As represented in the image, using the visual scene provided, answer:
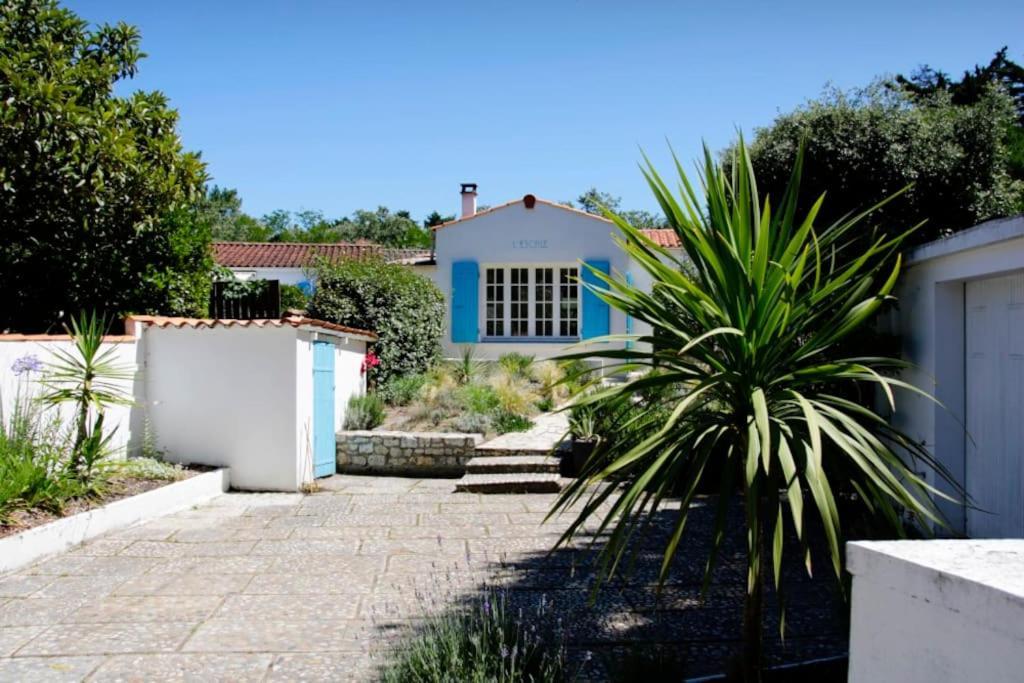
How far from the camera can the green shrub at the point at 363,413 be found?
11773 mm

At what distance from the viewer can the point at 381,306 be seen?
44.3ft

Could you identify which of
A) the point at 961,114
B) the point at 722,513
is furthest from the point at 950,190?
the point at 722,513

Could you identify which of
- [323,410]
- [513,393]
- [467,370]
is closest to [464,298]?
[467,370]

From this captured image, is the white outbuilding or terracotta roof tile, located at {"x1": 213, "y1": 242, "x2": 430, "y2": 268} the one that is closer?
the white outbuilding

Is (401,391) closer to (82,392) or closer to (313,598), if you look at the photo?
(82,392)

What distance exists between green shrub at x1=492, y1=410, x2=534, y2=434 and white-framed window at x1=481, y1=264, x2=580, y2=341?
5.62m

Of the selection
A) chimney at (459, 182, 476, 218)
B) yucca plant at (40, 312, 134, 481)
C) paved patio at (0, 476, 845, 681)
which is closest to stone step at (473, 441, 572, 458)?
paved patio at (0, 476, 845, 681)

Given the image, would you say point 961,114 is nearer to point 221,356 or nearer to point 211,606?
point 211,606

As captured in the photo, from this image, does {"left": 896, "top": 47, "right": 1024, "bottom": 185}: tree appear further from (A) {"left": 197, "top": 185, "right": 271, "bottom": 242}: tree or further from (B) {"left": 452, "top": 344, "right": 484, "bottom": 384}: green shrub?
(A) {"left": 197, "top": 185, "right": 271, "bottom": 242}: tree

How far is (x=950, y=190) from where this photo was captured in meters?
7.60

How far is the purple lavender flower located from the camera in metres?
7.48

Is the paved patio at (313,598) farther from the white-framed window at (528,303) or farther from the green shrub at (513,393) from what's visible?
the white-framed window at (528,303)

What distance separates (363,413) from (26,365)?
16.4ft

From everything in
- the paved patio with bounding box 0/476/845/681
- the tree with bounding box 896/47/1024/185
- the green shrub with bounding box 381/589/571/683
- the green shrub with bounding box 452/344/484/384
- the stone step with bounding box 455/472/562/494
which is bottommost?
the paved patio with bounding box 0/476/845/681
